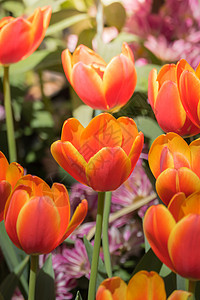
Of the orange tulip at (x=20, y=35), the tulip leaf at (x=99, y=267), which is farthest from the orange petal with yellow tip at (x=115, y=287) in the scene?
the orange tulip at (x=20, y=35)

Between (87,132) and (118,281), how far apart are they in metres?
0.09

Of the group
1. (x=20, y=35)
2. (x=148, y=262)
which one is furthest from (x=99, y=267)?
(x=20, y=35)

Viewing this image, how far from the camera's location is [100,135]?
255 millimetres

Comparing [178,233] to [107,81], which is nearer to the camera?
[178,233]

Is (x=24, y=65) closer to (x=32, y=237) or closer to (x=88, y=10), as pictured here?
(x=88, y=10)

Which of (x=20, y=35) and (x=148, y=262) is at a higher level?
(x=20, y=35)

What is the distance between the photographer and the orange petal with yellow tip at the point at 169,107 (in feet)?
0.90

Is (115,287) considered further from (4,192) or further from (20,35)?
(20,35)

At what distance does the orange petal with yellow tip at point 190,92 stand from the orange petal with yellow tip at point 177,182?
→ 5 cm

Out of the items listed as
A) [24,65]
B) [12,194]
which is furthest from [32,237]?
[24,65]

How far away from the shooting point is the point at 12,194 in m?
0.23

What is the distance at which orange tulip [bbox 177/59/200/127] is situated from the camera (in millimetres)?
262

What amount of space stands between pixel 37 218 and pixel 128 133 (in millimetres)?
72

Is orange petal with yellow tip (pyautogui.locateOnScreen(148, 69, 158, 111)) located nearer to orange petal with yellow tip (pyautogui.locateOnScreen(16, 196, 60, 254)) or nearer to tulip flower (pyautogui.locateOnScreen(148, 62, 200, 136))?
tulip flower (pyautogui.locateOnScreen(148, 62, 200, 136))
